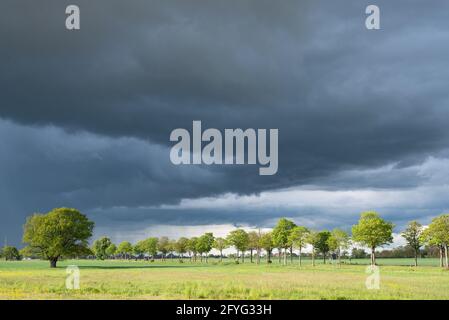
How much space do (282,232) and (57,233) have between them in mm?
77723

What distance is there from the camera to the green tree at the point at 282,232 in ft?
544

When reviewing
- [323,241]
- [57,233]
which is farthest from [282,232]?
[57,233]

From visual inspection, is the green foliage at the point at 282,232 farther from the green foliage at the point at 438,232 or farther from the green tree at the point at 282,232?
the green foliage at the point at 438,232

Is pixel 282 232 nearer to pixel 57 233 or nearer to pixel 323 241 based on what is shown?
pixel 323 241

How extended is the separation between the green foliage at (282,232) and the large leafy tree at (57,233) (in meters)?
67.2

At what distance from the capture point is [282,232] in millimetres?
167875

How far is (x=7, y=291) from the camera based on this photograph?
45.0 m

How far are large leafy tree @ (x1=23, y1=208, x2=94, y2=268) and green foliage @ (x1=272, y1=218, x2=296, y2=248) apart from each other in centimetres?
6717

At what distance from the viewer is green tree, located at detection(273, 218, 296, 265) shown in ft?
544

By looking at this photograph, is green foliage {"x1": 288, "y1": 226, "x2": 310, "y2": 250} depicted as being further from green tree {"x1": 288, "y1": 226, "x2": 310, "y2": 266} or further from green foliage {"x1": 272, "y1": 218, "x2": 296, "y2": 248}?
green foliage {"x1": 272, "y1": 218, "x2": 296, "y2": 248}

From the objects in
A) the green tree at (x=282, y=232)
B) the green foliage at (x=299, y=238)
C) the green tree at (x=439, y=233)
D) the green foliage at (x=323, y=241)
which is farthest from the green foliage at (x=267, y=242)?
the green tree at (x=439, y=233)

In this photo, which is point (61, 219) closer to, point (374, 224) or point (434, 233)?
point (374, 224)
